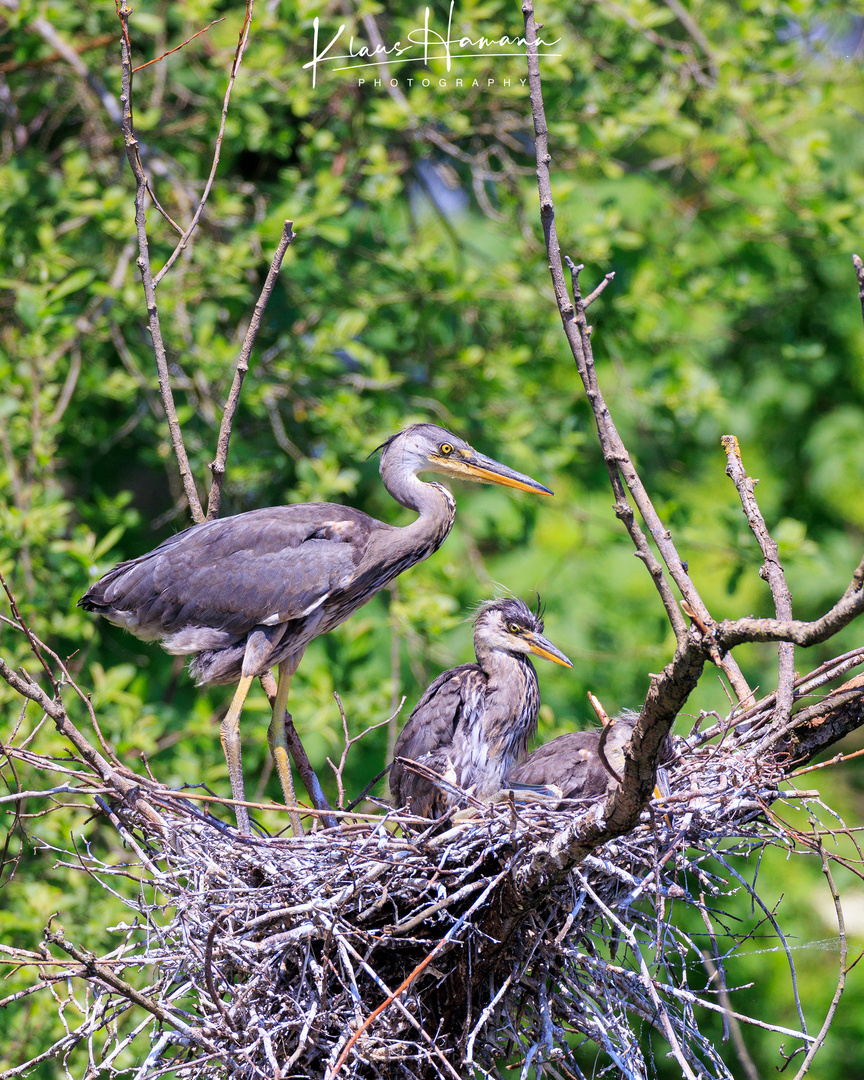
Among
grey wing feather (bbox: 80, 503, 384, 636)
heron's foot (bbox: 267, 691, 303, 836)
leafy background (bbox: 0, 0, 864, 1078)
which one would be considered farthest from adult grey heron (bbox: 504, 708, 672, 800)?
leafy background (bbox: 0, 0, 864, 1078)

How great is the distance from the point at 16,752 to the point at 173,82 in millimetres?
4082

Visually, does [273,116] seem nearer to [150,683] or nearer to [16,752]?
[150,683]

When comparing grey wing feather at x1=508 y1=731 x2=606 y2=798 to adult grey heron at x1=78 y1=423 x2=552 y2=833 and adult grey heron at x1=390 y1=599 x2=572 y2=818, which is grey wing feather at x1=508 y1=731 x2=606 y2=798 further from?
adult grey heron at x1=78 y1=423 x2=552 y2=833

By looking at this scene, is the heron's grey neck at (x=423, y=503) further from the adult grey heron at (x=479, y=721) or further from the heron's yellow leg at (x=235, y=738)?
the heron's yellow leg at (x=235, y=738)

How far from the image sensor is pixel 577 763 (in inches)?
129

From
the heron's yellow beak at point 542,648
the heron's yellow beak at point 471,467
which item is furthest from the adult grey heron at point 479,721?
the heron's yellow beak at point 471,467

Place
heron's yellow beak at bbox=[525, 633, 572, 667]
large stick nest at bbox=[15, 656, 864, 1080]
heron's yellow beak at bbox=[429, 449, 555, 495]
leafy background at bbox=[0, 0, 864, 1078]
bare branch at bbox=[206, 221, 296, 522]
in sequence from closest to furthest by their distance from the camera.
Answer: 1. large stick nest at bbox=[15, 656, 864, 1080]
2. bare branch at bbox=[206, 221, 296, 522]
3. heron's yellow beak at bbox=[525, 633, 572, 667]
4. heron's yellow beak at bbox=[429, 449, 555, 495]
5. leafy background at bbox=[0, 0, 864, 1078]

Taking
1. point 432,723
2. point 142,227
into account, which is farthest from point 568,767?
point 142,227

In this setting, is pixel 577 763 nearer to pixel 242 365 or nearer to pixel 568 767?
pixel 568 767

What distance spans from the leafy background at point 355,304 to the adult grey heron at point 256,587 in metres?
0.94

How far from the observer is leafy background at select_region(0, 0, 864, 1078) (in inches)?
184

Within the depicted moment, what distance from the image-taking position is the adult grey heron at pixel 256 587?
3410 mm

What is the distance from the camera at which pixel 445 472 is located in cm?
384

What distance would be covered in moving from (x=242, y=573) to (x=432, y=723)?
779mm
